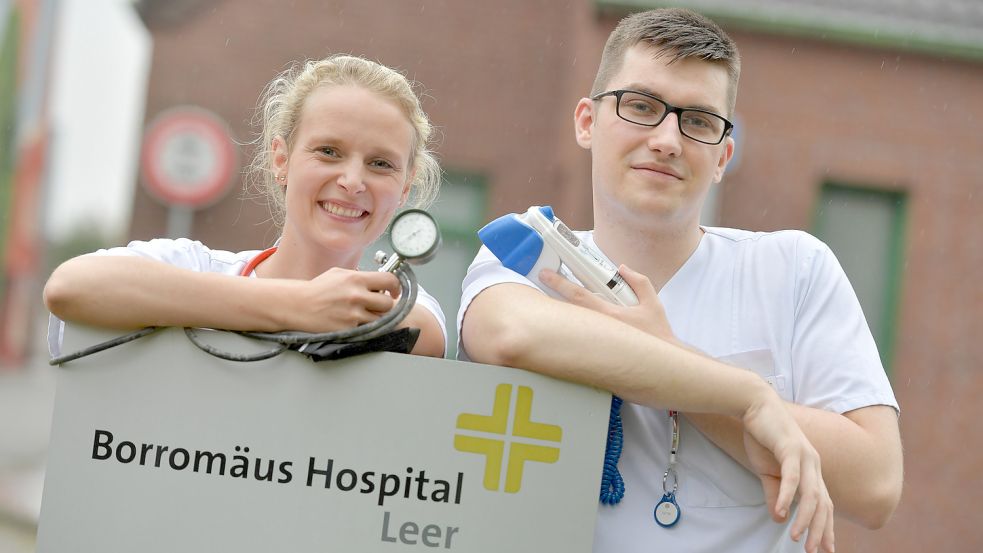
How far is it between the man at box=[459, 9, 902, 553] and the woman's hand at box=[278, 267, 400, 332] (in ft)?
0.78

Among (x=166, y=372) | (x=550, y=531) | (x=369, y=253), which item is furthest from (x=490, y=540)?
(x=369, y=253)

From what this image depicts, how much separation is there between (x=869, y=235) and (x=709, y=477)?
9.29 m

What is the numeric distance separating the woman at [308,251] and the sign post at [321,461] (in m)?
0.07

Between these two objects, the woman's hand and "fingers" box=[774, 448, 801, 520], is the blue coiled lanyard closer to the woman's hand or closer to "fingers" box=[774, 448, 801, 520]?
"fingers" box=[774, 448, 801, 520]

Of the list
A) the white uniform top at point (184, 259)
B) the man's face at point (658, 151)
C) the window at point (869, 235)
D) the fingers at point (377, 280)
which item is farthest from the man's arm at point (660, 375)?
the window at point (869, 235)

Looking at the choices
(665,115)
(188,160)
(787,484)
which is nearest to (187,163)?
(188,160)

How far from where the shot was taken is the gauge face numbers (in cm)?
208

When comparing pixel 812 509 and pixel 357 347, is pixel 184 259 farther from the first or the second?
pixel 812 509

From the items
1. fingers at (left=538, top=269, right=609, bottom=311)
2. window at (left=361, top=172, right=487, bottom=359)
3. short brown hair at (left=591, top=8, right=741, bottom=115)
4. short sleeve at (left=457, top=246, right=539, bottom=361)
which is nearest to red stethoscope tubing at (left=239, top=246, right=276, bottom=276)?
short sleeve at (left=457, top=246, right=539, bottom=361)

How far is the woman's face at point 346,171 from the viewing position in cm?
247

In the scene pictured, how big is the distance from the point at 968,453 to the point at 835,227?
2473 millimetres

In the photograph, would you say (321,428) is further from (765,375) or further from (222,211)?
(222,211)

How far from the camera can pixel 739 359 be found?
2.37 m

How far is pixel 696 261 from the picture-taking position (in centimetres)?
254
